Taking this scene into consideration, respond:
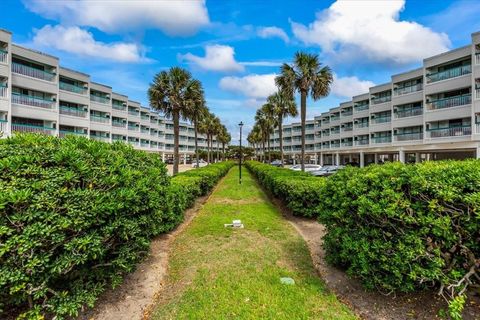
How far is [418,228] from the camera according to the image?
11.9ft

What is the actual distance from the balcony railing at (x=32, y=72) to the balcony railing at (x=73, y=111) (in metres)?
4.32

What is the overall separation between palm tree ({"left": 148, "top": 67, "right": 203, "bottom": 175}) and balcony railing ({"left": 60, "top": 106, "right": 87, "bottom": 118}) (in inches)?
713

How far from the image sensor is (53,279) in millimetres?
3381

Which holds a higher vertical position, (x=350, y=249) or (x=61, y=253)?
(x=61, y=253)

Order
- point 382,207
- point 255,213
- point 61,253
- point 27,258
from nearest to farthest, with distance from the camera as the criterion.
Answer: point 27,258, point 61,253, point 382,207, point 255,213

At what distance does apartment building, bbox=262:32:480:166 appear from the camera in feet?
74.6

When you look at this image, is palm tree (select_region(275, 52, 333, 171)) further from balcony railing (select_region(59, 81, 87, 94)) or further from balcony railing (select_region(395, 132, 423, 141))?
balcony railing (select_region(59, 81, 87, 94))

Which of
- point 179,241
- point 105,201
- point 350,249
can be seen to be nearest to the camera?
point 105,201

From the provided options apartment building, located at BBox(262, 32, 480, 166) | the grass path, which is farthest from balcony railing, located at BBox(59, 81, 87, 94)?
apartment building, located at BBox(262, 32, 480, 166)

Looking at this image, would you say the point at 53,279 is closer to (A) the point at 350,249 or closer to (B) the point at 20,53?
(A) the point at 350,249

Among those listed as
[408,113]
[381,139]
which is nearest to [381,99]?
[381,139]

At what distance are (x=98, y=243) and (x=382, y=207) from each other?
13.4ft

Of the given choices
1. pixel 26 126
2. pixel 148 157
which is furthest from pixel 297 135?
pixel 148 157

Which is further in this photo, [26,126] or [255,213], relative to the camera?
[26,126]
